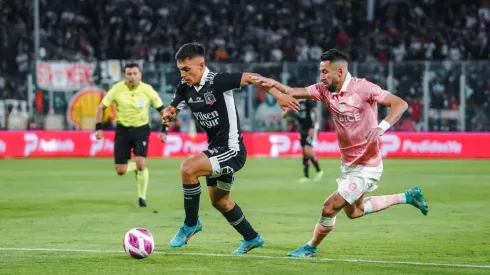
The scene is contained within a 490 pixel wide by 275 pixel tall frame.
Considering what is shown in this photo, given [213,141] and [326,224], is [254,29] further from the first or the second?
[326,224]

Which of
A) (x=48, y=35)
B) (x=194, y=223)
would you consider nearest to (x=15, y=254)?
(x=194, y=223)

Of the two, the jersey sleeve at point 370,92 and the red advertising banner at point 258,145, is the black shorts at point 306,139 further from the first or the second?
the jersey sleeve at point 370,92

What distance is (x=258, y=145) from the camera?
36.1 metres

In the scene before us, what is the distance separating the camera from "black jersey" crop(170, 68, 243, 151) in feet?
36.6

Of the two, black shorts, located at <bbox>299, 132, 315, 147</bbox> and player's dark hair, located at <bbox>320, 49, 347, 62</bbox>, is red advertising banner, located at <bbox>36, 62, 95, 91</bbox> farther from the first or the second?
player's dark hair, located at <bbox>320, 49, 347, 62</bbox>

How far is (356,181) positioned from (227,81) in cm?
177

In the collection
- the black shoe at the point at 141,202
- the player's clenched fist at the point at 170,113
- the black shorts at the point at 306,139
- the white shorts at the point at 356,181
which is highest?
the player's clenched fist at the point at 170,113

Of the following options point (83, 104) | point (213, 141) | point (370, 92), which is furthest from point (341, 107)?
point (83, 104)

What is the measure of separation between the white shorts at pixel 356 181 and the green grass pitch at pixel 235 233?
70 cm

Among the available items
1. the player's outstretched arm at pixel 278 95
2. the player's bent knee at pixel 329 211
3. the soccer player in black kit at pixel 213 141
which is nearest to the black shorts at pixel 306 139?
the soccer player in black kit at pixel 213 141

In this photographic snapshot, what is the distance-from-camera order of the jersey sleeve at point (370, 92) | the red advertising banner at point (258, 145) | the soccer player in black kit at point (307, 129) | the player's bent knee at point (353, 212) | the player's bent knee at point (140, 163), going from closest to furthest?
the jersey sleeve at point (370, 92), the player's bent knee at point (353, 212), the player's bent knee at point (140, 163), the soccer player in black kit at point (307, 129), the red advertising banner at point (258, 145)

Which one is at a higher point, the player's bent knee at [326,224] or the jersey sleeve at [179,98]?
the jersey sleeve at [179,98]

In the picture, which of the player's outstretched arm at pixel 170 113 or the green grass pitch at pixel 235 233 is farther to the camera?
the player's outstretched arm at pixel 170 113

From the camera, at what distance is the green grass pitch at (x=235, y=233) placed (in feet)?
34.0
